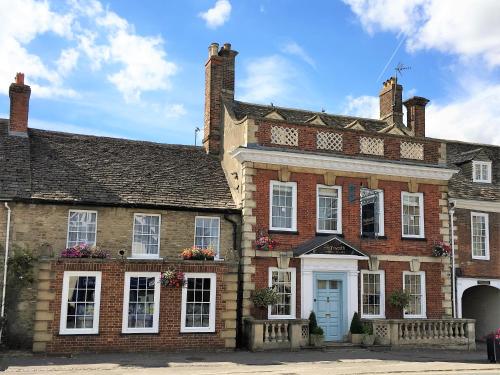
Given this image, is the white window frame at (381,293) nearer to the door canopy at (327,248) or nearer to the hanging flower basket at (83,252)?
the door canopy at (327,248)

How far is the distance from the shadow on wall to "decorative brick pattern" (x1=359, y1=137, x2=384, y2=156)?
8308 mm

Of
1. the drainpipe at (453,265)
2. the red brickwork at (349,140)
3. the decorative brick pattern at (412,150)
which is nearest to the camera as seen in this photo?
the red brickwork at (349,140)

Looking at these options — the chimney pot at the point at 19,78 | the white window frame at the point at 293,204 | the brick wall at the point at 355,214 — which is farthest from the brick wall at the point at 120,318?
the chimney pot at the point at 19,78

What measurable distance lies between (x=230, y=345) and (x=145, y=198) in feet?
19.6

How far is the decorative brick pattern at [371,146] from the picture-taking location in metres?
22.4

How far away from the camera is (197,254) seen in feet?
63.5

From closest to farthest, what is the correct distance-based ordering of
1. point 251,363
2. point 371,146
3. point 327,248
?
1. point 251,363
2. point 327,248
3. point 371,146

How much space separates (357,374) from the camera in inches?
599

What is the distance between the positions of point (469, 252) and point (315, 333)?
843 centimetres

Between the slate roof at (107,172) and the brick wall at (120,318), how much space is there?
2.57 meters

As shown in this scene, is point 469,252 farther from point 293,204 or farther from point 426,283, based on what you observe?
point 293,204

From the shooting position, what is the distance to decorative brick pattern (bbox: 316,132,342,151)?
2181 cm

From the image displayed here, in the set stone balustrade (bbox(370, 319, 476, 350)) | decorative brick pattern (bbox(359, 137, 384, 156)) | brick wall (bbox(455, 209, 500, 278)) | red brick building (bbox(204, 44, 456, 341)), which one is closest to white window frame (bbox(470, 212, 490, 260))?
brick wall (bbox(455, 209, 500, 278))

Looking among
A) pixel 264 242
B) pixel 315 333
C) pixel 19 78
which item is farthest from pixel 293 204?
pixel 19 78
